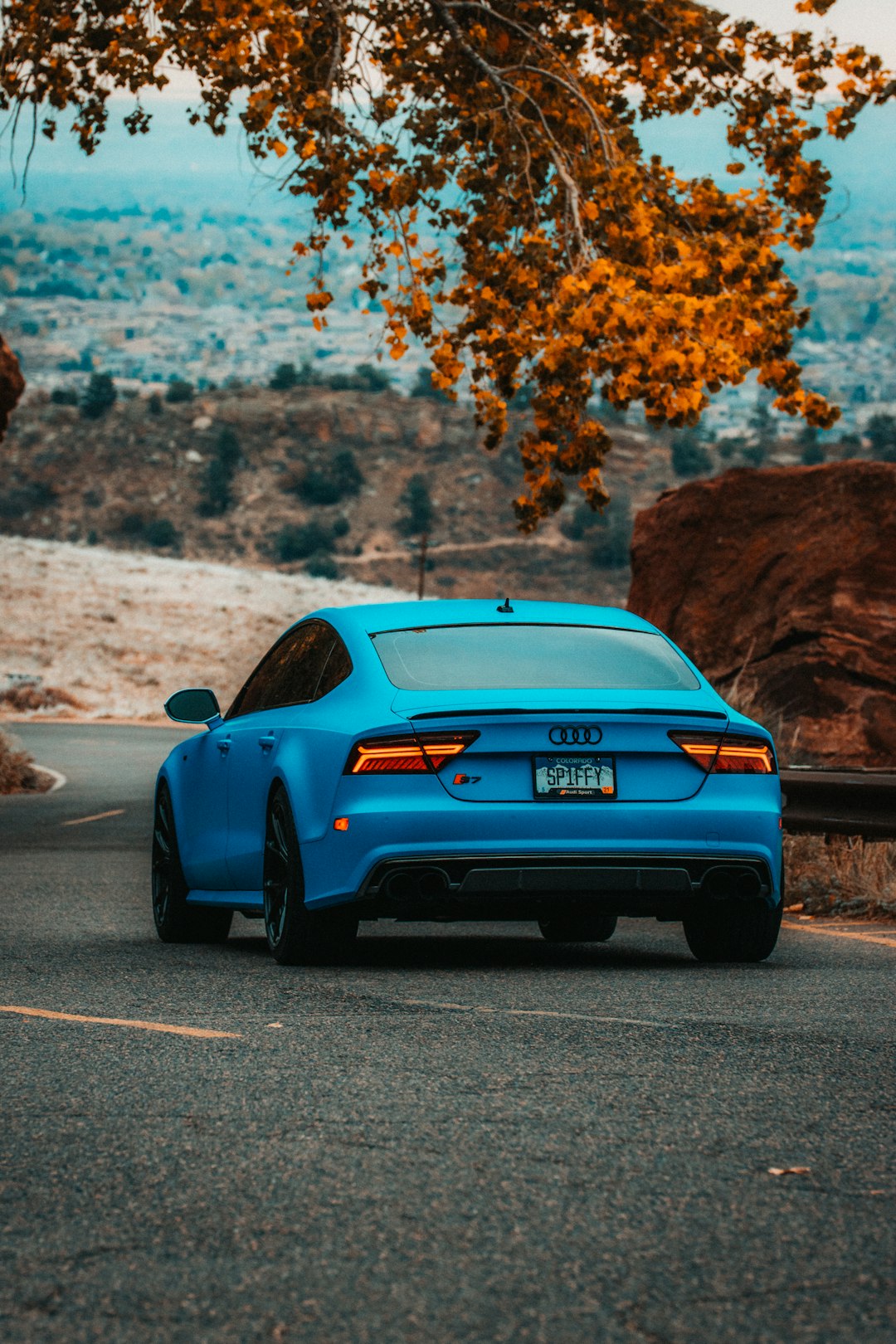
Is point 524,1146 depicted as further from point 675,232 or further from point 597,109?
point 597,109

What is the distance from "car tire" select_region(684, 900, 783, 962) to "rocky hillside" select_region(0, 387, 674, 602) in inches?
3904

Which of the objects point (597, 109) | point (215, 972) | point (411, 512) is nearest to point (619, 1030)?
point (215, 972)

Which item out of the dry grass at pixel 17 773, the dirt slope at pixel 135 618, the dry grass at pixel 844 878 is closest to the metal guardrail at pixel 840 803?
the dry grass at pixel 844 878

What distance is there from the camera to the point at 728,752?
8.23 m

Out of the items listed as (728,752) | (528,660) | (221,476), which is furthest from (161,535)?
(728,752)

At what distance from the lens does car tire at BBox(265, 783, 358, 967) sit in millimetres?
8219

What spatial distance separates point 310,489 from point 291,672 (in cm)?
11493

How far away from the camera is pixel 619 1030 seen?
6598 mm

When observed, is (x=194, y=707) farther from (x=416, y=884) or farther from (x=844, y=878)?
(x=844, y=878)

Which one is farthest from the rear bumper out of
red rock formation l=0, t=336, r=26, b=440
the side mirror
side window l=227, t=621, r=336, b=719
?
red rock formation l=0, t=336, r=26, b=440

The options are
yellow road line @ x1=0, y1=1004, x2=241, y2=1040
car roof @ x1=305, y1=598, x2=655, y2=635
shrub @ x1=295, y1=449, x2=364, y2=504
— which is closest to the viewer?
yellow road line @ x1=0, y1=1004, x2=241, y2=1040

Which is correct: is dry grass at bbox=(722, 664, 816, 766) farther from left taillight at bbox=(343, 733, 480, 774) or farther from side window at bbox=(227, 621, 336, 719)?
left taillight at bbox=(343, 733, 480, 774)

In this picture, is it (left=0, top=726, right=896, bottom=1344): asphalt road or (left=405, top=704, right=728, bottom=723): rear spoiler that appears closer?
(left=0, top=726, right=896, bottom=1344): asphalt road

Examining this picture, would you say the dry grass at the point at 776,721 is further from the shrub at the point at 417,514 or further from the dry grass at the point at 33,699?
the shrub at the point at 417,514
